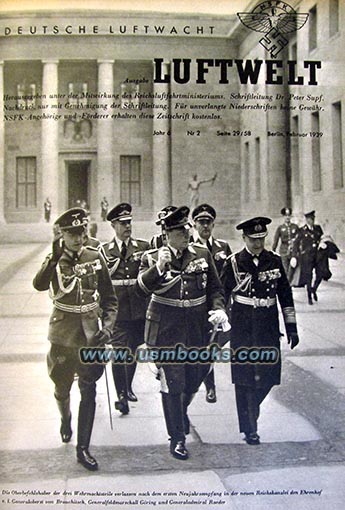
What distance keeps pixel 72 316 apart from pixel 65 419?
703 millimetres

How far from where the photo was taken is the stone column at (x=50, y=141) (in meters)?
4.94

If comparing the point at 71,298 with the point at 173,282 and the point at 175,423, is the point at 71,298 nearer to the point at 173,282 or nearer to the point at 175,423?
the point at 173,282

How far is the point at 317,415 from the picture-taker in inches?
185

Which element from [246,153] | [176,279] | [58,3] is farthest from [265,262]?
[58,3]

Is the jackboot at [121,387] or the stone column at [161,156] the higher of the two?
the stone column at [161,156]

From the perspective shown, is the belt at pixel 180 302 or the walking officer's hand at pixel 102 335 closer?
the walking officer's hand at pixel 102 335

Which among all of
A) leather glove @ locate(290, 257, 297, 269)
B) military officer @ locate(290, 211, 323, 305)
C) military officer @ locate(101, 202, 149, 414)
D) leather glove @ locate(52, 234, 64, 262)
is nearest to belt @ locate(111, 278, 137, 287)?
military officer @ locate(101, 202, 149, 414)

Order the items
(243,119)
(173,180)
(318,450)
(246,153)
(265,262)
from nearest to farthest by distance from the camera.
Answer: (318,450), (265,262), (243,119), (246,153), (173,180)

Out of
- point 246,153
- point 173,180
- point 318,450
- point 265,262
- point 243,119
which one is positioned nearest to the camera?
point 318,450

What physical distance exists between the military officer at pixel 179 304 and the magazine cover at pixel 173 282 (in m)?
0.01

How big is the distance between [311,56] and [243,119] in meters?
0.74

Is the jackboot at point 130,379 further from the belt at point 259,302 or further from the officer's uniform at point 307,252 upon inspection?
the officer's uniform at point 307,252

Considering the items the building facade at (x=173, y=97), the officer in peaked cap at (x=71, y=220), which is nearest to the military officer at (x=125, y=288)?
the building facade at (x=173, y=97)

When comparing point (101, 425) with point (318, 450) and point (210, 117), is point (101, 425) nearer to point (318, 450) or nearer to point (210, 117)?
point (318, 450)
